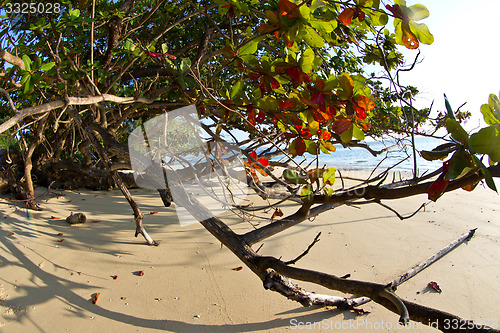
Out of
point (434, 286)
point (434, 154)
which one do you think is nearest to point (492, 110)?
point (434, 154)

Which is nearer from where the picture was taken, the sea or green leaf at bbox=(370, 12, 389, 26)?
green leaf at bbox=(370, 12, 389, 26)

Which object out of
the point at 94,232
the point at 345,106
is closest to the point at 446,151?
the point at 345,106

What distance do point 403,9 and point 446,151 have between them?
17.6 inches

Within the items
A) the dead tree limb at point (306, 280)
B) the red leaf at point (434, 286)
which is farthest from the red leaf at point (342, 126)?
the red leaf at point (434, 286)

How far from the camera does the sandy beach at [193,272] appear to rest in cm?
175

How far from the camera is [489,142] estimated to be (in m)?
0.64

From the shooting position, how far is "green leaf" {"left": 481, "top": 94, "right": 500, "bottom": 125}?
0.73 m

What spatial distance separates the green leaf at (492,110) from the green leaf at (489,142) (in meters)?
0.10

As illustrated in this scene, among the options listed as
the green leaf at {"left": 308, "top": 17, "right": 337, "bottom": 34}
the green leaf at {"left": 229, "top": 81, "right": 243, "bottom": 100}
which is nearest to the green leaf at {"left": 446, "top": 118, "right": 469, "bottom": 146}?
the green leaf at {"left": 308, "top": 17, "right": 337, "bottom": 34}

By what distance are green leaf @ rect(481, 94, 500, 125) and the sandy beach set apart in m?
1.45

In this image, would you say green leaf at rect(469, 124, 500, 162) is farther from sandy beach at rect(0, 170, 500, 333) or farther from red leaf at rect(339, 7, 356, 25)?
sandy beach at rect(0, 170, 500, 333)

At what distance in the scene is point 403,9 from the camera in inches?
33.5

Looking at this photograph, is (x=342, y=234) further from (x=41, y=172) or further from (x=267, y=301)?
(x=41, y=172)

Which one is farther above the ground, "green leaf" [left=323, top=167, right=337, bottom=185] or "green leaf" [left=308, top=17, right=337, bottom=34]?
"green leaf" [left=308, top=17, right=337, bottom=34]
